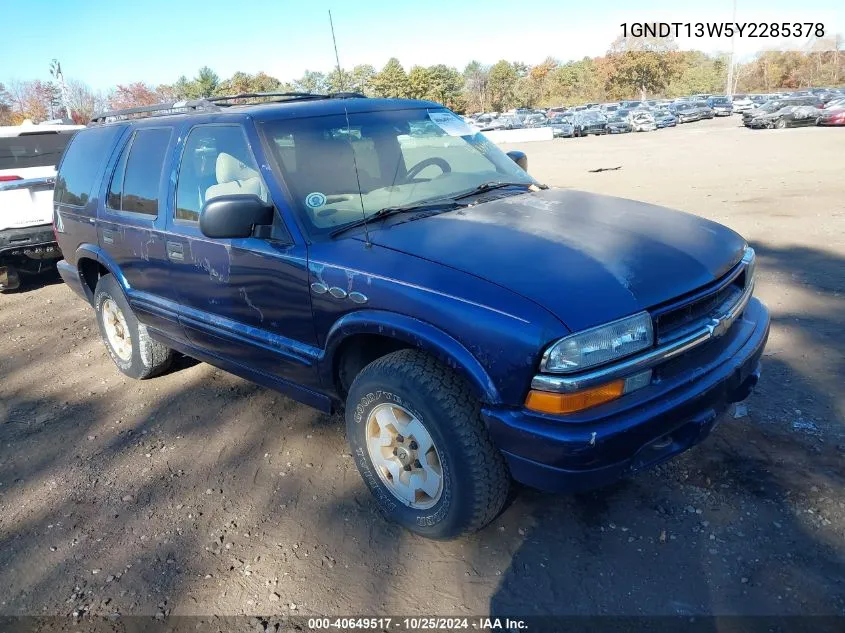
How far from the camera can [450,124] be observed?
13.1 ft

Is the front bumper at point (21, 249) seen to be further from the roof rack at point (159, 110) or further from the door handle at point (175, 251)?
the door handle at point (175, 251)

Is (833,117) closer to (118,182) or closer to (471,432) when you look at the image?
(118,182)

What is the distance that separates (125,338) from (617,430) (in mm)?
4097

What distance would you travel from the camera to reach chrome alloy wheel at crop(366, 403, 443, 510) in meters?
2.73

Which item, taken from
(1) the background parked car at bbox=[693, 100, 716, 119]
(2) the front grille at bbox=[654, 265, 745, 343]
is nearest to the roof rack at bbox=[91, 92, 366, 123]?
(2) the front grille at bbox=[654, 265, 745, 343]

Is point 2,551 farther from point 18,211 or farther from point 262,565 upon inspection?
point 18,211

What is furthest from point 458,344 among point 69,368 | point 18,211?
point 18,211

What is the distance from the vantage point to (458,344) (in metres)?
2.41

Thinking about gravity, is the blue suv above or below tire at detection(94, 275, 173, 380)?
above

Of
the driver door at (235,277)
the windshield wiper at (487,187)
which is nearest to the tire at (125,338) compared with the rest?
the driver door at (235,277)

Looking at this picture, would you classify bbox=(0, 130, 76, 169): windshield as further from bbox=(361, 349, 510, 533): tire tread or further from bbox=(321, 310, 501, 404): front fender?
bbox=(361, 349, 510, 533): tire tread

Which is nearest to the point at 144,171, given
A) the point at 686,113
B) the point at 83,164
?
the point at 83,164

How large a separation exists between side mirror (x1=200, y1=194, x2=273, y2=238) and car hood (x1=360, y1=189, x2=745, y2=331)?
1.87 ft

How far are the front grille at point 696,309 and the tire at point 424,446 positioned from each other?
78cm
